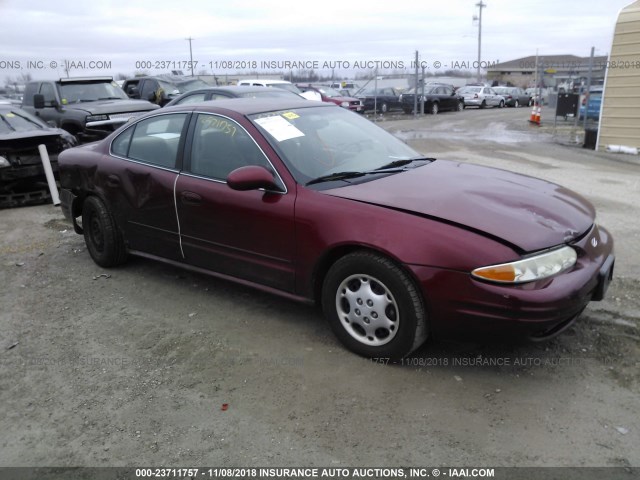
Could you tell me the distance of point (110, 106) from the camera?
36.2 feet

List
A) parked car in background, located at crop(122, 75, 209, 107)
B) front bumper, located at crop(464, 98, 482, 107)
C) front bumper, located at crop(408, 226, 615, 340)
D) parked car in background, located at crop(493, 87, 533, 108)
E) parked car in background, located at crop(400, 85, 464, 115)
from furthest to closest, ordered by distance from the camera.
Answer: parked car in background, located at crop(493, 87, 533, 108), front bumper, located at crop(464, 98, 482, 107), parked car in background, located at crop(400, 85, 464, 115), parked car in background, located at crop(122, 75, 209, 107), front bumper, located at crop(408, 226, 615, 340)

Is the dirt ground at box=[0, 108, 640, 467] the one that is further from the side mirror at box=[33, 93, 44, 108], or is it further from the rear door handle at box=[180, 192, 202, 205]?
the side mirror at box=[33, 93, 44, 108]

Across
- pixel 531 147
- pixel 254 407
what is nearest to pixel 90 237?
pixel 254 407

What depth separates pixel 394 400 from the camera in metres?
3.16

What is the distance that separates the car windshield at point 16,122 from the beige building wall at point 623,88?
1138 centimetres

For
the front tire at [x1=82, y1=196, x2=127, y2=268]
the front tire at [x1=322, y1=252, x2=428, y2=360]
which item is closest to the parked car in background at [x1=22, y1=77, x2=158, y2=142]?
the front tire at [x1=82, y1=196, x2=127, y2=268]

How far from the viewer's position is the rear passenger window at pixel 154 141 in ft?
14.9

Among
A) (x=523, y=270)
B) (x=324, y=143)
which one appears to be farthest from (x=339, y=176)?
(x=523, y=270)

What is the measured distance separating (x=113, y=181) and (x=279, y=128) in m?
1.81

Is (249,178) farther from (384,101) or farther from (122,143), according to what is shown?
(384,101)

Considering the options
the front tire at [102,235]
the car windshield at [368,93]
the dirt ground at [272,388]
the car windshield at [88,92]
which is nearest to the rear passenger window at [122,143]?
the front tire at [102,235]

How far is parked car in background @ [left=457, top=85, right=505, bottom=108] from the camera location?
33000mm

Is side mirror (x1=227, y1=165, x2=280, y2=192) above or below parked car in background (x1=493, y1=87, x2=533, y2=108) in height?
above

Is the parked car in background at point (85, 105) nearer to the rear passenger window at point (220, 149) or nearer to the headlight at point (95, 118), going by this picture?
the headlight at point (95, 118)
